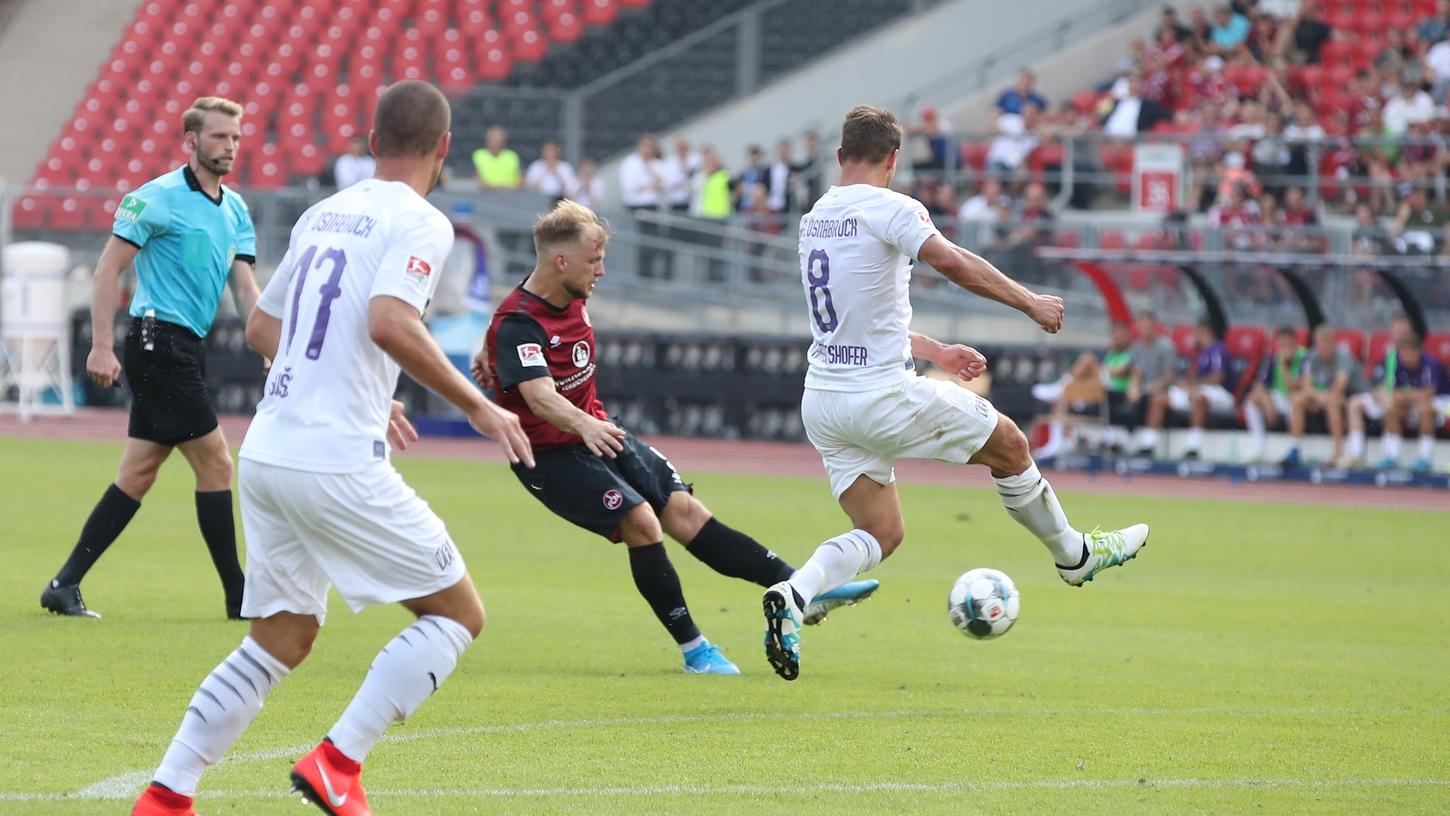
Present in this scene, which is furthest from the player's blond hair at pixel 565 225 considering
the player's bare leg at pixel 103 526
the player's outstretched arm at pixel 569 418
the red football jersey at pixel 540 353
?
the player's bare leg at pixel 103 526

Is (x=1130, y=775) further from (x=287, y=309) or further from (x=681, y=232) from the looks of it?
(x=681, y=232)

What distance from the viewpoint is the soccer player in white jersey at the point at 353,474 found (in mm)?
4844

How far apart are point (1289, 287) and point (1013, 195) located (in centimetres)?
450

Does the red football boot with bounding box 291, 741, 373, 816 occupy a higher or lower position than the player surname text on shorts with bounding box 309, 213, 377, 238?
lower

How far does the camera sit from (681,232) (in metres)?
23.5

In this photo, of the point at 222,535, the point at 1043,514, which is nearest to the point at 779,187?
the point at 222,535

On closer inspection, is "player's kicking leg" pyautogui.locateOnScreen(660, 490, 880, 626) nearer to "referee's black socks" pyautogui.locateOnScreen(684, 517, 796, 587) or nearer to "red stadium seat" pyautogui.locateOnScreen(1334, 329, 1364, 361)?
"referee's black socks" pyautogui.locateOnScreen(684, 517, 796, 587)

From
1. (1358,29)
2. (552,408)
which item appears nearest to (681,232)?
(1358,29)

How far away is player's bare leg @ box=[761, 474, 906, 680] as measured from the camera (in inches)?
286

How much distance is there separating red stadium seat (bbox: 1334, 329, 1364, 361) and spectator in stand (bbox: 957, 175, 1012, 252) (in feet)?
13.2

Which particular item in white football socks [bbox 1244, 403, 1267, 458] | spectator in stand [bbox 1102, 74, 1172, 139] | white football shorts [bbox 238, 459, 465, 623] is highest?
spectator in stand [bbox 1102, 74, 1172, 139]

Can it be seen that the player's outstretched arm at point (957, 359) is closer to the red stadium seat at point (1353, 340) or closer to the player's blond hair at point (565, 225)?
the player's blond hair at point (565, 225)

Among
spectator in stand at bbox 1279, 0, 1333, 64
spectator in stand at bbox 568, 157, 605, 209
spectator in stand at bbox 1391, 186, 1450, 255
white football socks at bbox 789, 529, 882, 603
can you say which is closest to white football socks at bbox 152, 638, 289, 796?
white football socks at bbox 789, 529, 882, 603

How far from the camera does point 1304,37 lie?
86.4 feet
